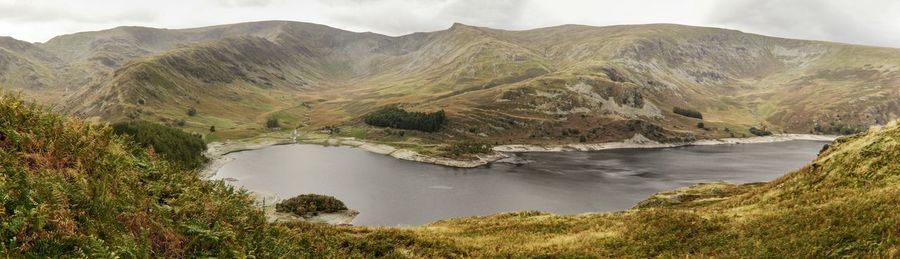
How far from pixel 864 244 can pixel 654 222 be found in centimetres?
1161

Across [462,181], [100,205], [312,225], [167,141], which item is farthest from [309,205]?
[100,205]

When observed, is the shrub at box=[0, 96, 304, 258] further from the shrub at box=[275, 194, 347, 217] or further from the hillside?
the shrub at box=[275, 194, 347, 217]

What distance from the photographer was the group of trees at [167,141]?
392 ft

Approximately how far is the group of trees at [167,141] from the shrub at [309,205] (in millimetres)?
35407

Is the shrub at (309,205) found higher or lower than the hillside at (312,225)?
lower

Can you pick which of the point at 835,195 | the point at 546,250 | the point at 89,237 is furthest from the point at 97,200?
the point at 835,195

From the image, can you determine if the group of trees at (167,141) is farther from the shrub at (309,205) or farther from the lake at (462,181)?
the shrub at (309,205)

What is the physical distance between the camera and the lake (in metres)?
117

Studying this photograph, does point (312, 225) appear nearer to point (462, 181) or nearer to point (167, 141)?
point (167, 141)

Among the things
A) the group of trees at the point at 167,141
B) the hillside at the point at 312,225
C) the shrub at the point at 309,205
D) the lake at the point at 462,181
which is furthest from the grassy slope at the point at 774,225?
the group of trees at the point at 167,141

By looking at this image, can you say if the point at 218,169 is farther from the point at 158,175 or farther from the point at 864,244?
the point at 864,244

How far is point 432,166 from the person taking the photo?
594 feet

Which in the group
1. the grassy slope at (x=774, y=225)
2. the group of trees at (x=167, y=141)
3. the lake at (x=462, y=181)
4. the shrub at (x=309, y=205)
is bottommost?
the lake at (x=462, y=181)

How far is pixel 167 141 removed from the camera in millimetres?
130000
